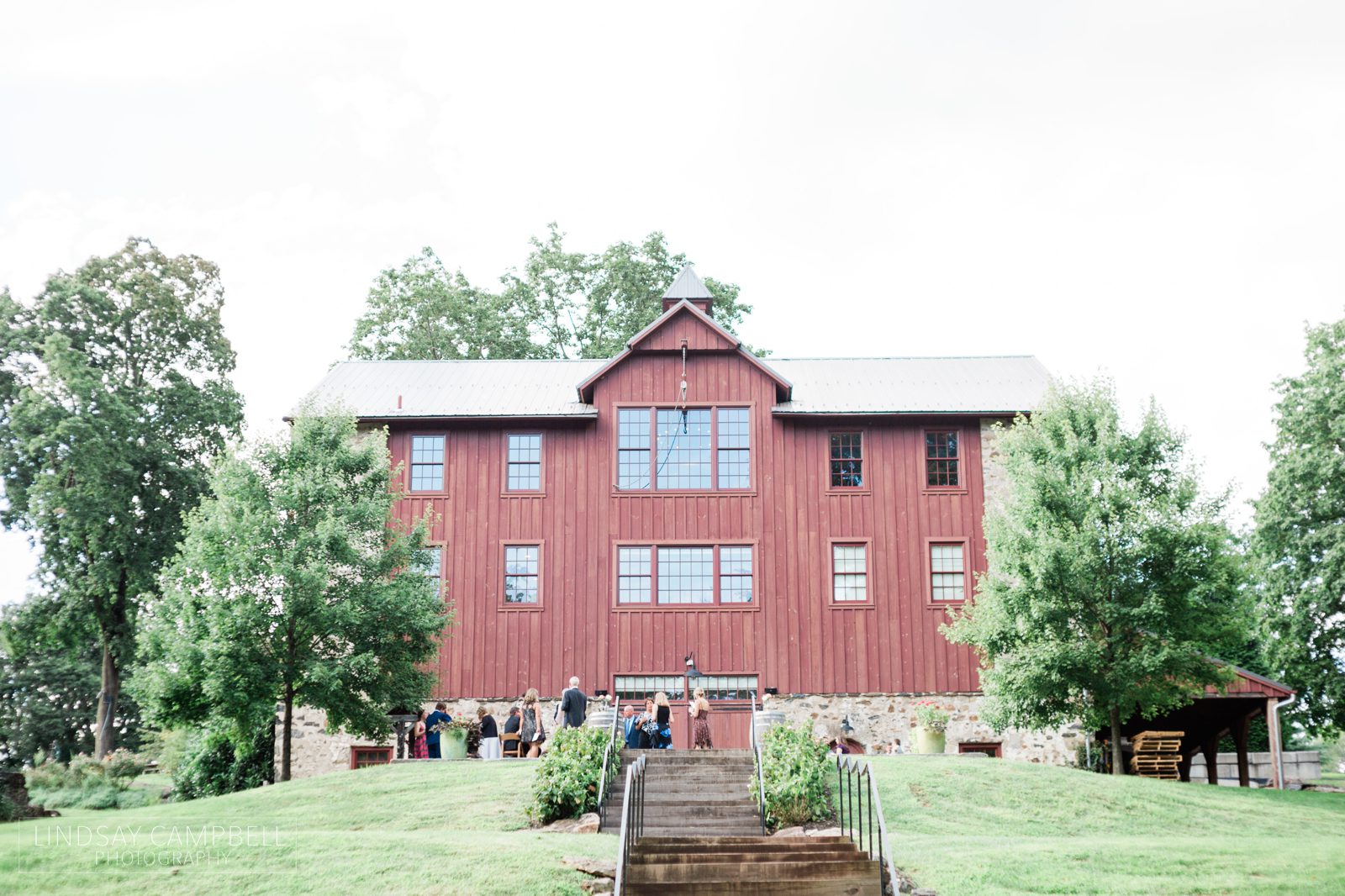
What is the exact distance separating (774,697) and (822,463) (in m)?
5.12

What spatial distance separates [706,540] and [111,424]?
16001 millimetres

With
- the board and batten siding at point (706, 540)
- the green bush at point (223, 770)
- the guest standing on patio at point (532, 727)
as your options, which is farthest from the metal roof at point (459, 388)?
the green bush at point (223, 770)

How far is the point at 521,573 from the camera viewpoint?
26.7 metres

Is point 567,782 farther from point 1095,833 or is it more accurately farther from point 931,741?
point 931,741

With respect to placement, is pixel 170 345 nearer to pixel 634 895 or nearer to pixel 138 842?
pixel 138 842

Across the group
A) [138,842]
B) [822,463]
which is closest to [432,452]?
[822,463]

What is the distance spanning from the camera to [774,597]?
26438 mm

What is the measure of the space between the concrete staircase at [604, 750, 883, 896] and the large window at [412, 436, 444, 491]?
39.1 feet

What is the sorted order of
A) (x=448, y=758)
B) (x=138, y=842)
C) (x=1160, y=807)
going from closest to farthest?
1. (x=138, y=842)
2. (x=1160, y=807)
3. (x=448, y=758)

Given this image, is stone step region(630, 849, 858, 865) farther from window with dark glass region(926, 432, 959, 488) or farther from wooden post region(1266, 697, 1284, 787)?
wooden post region(1266, 697, 1284, 787)

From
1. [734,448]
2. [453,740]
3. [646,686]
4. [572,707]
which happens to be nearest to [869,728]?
[646,686]

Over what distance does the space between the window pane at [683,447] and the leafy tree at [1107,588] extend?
6513 millimetres

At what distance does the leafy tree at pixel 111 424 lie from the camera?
31484 millimetres

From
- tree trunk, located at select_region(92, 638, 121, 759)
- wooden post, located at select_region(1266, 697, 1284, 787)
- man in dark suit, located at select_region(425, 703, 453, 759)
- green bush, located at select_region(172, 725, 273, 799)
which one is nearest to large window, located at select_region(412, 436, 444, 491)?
man in dark suit, located at select_region(425, 703, 453, 759)
